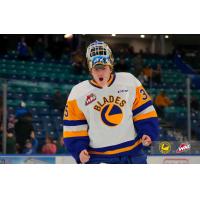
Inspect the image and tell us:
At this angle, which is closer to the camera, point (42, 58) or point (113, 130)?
point (113, 130)

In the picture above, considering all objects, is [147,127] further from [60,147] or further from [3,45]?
[3,45]

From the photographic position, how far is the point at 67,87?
6.95 m

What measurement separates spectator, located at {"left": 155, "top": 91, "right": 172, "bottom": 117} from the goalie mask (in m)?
1.12

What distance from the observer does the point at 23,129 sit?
7141 millimetres

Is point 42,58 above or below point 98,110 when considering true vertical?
above

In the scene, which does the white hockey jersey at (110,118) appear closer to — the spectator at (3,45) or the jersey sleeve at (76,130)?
the jersey sleeve at (76,130)

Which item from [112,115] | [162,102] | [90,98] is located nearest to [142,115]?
[112,115]

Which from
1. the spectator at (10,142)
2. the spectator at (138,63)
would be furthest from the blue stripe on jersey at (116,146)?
the spectator at (10,142)

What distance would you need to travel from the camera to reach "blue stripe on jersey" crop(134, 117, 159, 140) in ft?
18.2

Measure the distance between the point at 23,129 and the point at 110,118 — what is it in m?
1.68

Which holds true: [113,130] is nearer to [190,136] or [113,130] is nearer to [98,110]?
[98,110]

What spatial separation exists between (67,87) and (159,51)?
104cm
